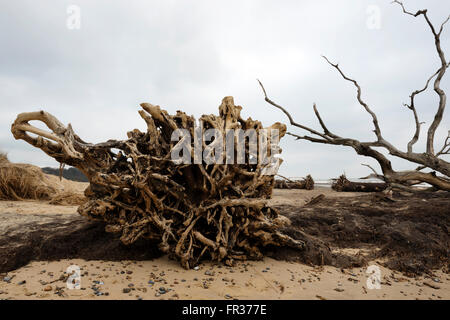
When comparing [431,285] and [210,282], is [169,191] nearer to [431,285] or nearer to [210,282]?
[210,282]

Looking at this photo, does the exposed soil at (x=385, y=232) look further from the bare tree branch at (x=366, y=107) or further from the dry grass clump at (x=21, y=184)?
the dry grass clump at (x=21, y=184)

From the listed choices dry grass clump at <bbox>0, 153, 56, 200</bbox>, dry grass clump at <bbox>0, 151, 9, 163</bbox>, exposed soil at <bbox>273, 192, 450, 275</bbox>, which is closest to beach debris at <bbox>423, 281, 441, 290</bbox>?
exposed soil at <bbox>273, 192, 450, 275</bbox>

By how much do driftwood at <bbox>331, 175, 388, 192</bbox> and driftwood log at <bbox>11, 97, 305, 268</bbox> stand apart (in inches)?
375

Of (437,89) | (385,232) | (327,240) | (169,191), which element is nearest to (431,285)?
(385,232)

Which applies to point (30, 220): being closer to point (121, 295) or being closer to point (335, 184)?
point (121, 295)

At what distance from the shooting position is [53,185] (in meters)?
11.0

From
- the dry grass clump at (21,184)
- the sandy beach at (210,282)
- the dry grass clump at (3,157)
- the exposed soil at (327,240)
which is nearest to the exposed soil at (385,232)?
the exposed soil at (327,240)

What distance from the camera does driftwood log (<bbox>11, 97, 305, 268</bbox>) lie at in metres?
3.81

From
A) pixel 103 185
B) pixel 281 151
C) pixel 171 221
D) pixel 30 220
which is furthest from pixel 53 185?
pixel 281 151

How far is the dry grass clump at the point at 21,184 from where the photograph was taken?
9539 mm

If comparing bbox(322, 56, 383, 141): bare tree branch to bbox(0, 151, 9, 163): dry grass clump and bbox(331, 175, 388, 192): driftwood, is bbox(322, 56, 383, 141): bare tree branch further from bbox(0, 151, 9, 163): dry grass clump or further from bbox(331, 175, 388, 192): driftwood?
bbox(0, 151, 9, 163): dry grass clump

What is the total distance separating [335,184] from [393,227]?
372 inches

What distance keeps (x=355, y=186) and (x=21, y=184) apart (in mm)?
14813

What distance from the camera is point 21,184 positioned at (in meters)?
9.92
